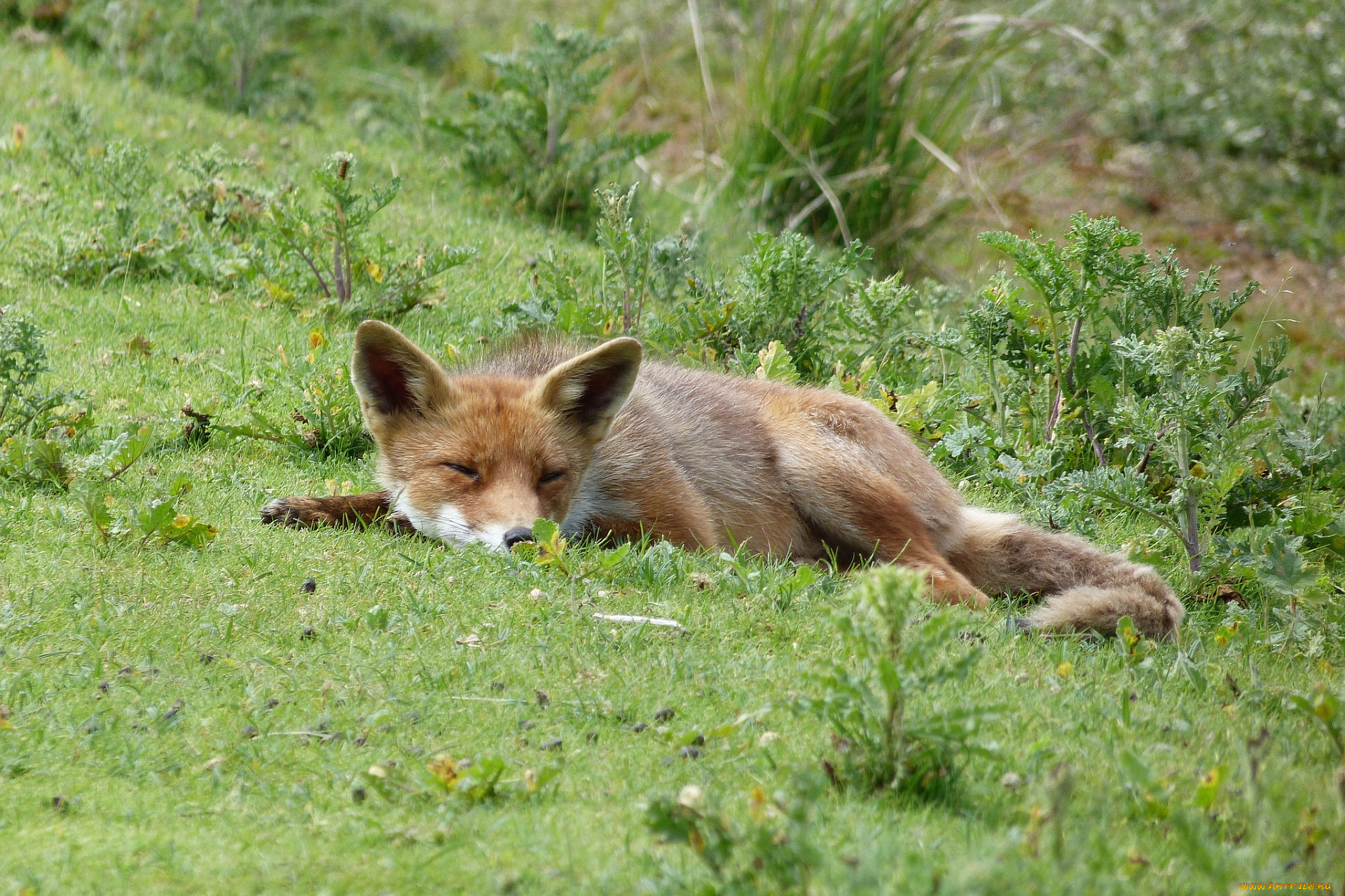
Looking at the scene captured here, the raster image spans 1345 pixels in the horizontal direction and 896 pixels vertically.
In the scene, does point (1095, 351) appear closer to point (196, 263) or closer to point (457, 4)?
point (196, 263)

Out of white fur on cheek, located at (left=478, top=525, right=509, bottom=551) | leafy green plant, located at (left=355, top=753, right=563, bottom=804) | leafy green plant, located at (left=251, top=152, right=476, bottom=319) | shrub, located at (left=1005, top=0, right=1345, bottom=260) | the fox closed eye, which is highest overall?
shrub, located at (left=1005, top=0, right=1345, bottom=260)

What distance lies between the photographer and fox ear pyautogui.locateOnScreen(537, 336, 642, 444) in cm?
540

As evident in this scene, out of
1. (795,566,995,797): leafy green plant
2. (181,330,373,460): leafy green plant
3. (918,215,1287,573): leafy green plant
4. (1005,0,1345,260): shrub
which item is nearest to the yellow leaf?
(795,566,995,797): leafy green plant

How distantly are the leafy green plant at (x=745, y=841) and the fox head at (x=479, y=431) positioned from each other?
2.31 m

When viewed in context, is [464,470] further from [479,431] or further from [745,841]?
[745,841]

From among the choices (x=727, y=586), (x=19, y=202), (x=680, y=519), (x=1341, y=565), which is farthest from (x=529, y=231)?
(x=1341, y=565)

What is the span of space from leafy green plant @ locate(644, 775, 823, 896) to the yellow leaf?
639 mm

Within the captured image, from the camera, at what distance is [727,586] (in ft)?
15.6

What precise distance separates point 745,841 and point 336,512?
3.14 meters

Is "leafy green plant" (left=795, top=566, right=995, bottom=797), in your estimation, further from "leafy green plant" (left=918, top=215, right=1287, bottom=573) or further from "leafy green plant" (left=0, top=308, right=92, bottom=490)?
"leafy green plant" (left=0, top=308, right=92, bottom=490)

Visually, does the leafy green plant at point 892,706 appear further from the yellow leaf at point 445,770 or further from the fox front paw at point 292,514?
the fox front paw at point 292,514

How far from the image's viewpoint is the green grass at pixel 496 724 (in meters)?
2.78

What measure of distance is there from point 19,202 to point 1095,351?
7042 millimetres

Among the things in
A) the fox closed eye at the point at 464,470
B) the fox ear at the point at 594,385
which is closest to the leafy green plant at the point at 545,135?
the fox ear at the point at 594,385
